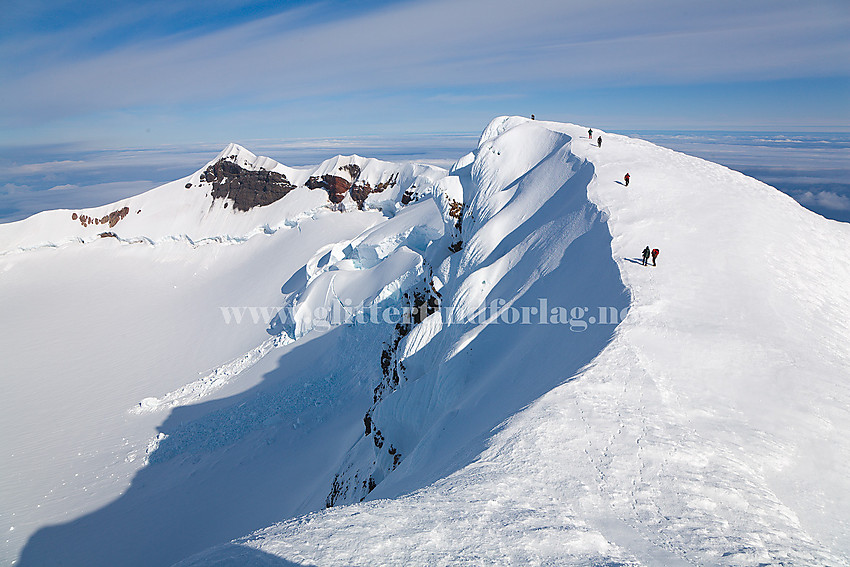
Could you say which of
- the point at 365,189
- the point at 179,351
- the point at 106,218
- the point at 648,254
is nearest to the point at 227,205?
the point at 106,218

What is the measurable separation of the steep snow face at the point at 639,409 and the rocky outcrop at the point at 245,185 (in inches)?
2218

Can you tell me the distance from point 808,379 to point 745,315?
2255 millimetres

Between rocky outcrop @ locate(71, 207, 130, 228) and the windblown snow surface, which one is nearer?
the windblown snow surface

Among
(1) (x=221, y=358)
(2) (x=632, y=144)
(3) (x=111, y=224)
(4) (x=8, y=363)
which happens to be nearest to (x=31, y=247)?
(3) (x=111, y=224)

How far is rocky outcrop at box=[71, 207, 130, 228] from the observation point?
63.8m

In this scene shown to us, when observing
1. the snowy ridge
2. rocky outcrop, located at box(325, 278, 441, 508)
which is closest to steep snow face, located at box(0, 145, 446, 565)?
the snowy ridge

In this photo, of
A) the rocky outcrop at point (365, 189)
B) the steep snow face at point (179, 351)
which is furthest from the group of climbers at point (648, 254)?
the rocky outcrop at point (365, 189)

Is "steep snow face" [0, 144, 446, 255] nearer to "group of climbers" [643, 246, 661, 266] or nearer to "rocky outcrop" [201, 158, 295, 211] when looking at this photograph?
"rocky outcrop" [201, 158, 295, 211]

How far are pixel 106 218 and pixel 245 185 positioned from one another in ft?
72.6

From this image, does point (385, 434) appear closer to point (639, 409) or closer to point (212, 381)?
point (639, 409)

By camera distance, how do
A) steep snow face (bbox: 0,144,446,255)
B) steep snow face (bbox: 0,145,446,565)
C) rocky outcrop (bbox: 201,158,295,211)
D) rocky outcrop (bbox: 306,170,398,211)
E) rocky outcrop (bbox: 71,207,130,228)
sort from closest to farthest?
steep snow face (bbox: 0,145,446,565) < steep snow face (bbox: 0,144,446,255) < rocky outcrop (bbox: 306,170,398,211) < rocky outcrop (bbox: 71,207,130,228) < rocky outcrop (bbox: 201,158,295,211)

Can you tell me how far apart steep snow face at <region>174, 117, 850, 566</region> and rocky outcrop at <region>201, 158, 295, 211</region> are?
56.3m

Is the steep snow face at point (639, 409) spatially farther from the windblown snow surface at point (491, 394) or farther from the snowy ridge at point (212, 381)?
the snowy ridge at point (212, 381)

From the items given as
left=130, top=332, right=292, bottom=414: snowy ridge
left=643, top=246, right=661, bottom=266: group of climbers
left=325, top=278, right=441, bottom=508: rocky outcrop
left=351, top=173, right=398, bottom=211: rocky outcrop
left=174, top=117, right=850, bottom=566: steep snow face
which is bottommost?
left=130, top=332, right=292, bottom=414: snowy ridge
